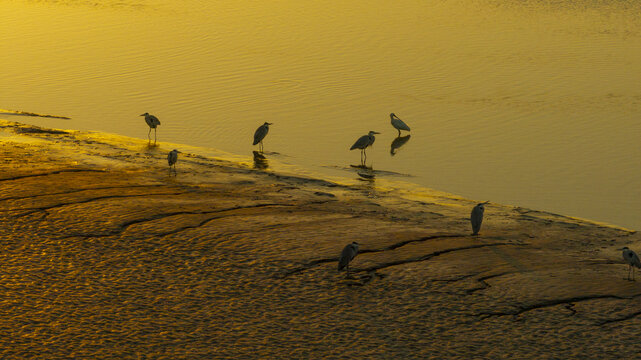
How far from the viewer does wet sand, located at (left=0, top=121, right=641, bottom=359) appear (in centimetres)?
717

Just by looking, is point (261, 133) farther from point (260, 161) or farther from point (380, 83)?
point (380, 83)

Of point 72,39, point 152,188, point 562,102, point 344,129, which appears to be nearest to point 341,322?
point 152,188

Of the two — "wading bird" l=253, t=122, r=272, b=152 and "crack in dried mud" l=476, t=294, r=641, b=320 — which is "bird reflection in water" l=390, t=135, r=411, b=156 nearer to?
"wading bird" l=253, t=122, r=272, b=152

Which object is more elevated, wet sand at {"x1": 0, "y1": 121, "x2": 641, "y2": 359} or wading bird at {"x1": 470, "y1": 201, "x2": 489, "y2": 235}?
wading bird at {"x1": 470, "y1": 201, "x2": 489, "y2": 235}

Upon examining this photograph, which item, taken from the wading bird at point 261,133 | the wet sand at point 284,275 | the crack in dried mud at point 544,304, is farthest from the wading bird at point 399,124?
the crack in dried mud at point 544,304

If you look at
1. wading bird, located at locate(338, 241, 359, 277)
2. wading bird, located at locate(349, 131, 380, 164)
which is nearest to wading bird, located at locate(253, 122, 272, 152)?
wading bird, located at locate(349, 131, 380, 164)

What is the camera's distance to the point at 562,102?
19.5 meters

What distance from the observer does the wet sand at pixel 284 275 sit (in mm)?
7168

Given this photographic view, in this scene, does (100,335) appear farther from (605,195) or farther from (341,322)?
(605,195)

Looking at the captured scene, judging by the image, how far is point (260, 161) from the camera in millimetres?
14938

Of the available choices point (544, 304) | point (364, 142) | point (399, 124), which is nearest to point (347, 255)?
point (544, 304)

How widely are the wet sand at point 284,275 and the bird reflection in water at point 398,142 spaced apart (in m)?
3.89

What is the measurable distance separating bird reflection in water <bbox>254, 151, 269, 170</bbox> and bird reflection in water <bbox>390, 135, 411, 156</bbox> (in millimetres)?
2535

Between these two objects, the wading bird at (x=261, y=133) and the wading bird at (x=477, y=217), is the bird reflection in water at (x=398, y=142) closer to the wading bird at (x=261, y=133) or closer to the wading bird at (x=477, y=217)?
the wading bird at (x=261, y=133)
